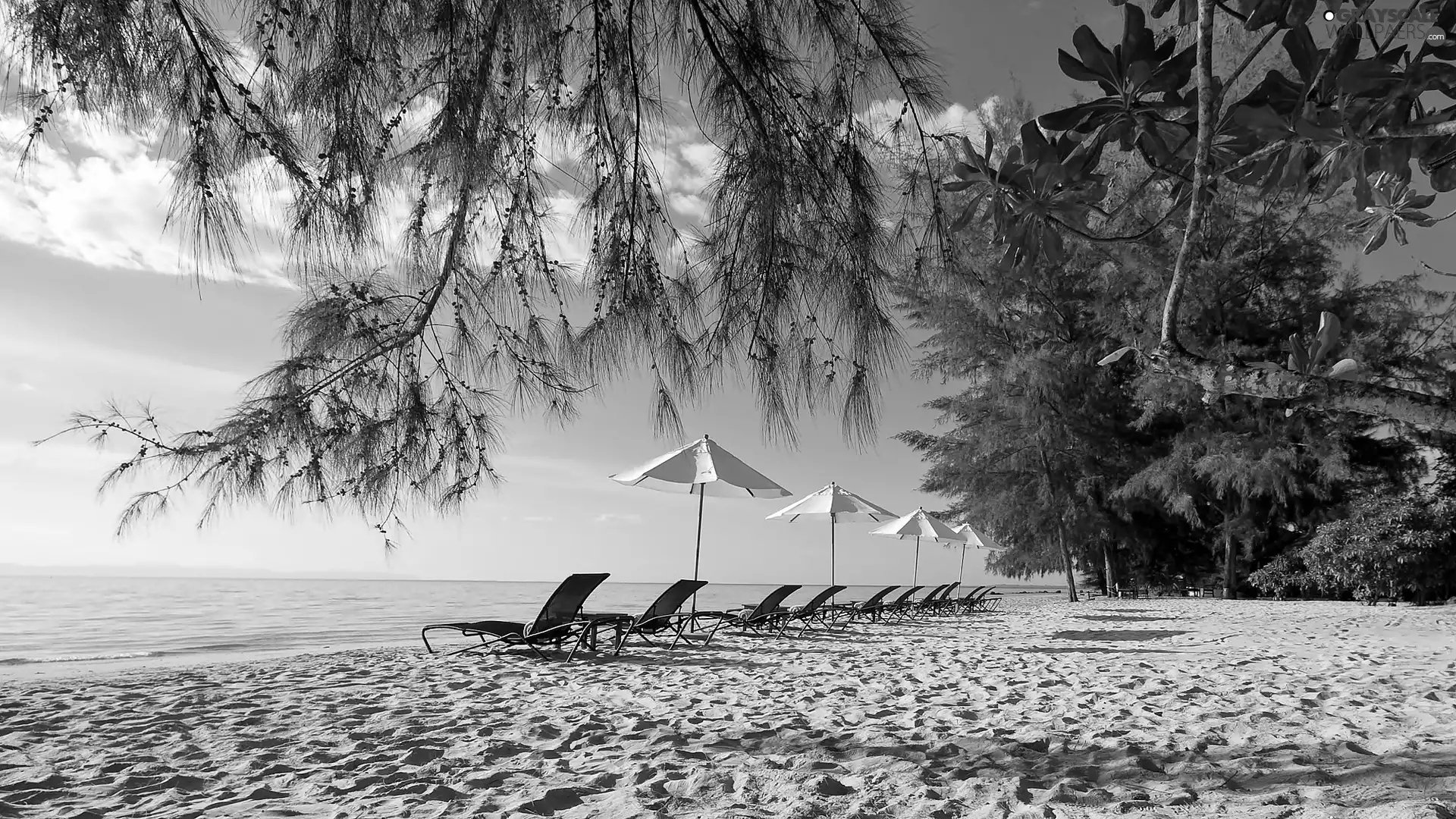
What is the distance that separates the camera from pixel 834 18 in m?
2.78

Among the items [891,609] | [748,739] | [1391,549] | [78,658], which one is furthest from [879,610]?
[78,658]

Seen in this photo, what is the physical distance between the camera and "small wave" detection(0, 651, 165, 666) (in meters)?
7.86

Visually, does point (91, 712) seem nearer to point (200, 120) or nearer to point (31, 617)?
point (200, 120)

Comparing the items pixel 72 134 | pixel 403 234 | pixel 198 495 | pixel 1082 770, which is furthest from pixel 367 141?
pixel 1082 770

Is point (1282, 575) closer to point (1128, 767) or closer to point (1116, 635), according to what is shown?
point (1116, 635)

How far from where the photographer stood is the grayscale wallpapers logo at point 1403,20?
54.2 inches

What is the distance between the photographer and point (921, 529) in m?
13.6

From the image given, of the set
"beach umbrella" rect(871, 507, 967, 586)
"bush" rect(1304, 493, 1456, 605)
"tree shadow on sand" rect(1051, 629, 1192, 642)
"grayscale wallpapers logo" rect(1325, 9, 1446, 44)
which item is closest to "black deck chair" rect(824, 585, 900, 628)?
"tree shadow on sand" rect(1051, 629, 1192, 642)

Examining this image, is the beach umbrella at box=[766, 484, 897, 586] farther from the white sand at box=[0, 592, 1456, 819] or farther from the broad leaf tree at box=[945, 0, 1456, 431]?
the broad leaf tree at box=[945, 0, 1456, 431]

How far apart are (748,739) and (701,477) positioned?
16.0ft

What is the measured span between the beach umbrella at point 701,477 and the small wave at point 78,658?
5241 millimetres

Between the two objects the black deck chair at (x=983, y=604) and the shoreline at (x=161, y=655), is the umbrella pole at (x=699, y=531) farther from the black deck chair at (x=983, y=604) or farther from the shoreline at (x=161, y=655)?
the black deck chair at (x=983, y=604)

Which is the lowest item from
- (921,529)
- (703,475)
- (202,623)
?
(202,623)

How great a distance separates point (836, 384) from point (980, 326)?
14.3 meters
